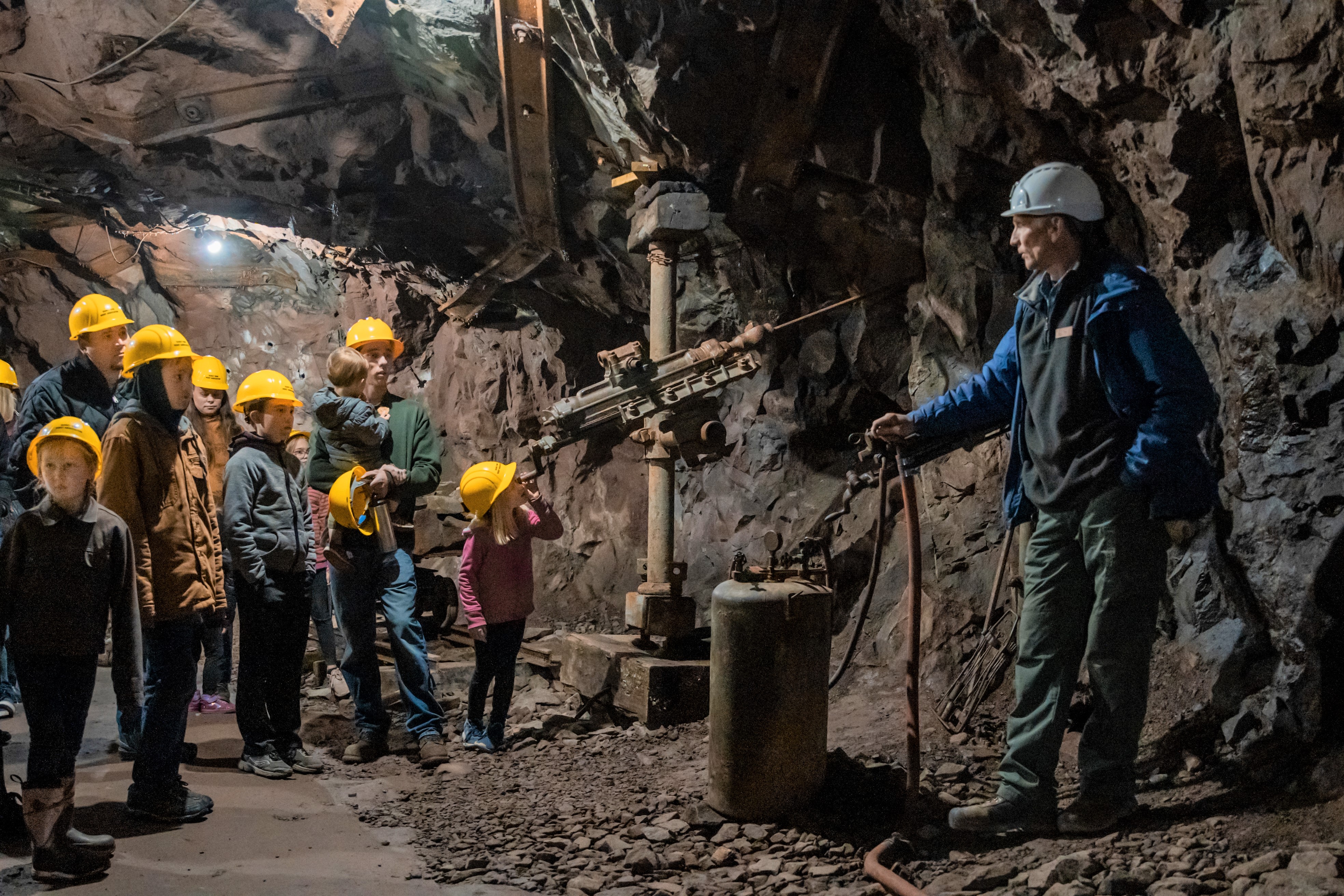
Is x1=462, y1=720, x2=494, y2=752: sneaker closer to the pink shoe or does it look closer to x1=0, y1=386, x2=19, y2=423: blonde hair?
the pink shoe

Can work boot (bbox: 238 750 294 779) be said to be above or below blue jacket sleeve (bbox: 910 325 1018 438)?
below

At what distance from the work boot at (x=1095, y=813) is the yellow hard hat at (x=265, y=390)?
3575 millimetres

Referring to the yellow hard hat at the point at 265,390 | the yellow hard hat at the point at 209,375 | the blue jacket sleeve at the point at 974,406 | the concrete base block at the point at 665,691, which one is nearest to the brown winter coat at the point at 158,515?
the yellow hard hat at the point at 265,390

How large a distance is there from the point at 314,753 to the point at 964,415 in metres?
3.72

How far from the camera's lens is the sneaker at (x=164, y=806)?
379 cm

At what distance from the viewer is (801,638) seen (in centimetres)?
352

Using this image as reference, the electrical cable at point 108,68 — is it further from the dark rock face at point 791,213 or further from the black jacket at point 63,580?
the black jacket at point 63,580

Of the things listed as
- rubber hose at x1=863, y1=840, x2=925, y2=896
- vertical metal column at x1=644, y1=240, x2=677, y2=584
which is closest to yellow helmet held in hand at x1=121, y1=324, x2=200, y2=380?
vertical metal column at x1=644, y1=240, x2=677, y2=584

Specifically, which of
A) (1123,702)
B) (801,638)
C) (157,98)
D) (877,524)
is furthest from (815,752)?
(157,98)

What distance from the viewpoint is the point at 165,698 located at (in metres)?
3.78

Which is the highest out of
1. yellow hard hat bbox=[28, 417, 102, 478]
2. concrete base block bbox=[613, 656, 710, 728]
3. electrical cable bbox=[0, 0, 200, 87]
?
electrical cable bbox=[0, 0, 200, 87]

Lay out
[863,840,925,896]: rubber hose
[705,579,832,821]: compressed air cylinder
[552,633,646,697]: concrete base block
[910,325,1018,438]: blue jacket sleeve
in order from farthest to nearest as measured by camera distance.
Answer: [552,633,646,697]: concrete base block
[705,579,832,821]: compressed air cylinder
[910,325,1018,438]: blue jacket sleeve
[863,840,925,896]: rubber hose

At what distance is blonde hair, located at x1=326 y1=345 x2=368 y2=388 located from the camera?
191 inches

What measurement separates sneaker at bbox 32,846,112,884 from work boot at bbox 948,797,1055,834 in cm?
280
